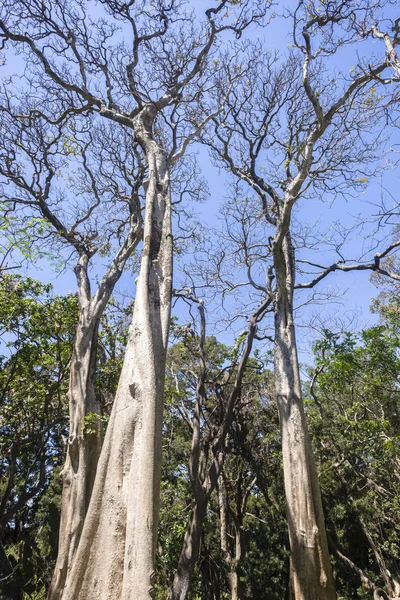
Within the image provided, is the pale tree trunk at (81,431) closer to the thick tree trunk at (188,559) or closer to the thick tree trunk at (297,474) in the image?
the thick tree trunk at (188,559)

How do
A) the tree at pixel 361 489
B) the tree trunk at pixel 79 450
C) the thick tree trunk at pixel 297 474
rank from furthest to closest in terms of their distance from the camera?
the tree at pixel 361 489, the tree trunk at pixel 79 450, the thick tree trunk at pixel 297 474

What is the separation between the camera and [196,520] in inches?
278

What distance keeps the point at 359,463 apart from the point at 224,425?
5479 millimetres

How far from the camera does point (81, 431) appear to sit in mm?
7195

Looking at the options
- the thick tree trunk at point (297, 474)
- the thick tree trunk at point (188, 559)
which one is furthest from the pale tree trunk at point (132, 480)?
the thick tree trunk at point (188, 559)

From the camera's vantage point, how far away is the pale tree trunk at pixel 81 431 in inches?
252

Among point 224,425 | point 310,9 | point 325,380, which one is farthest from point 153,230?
point 310,9

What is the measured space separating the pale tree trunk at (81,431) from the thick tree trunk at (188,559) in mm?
1702

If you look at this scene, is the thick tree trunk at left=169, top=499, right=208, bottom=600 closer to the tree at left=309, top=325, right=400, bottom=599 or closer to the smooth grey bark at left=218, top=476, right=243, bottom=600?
the tree at left=309, top=325, right=400, bottom=599

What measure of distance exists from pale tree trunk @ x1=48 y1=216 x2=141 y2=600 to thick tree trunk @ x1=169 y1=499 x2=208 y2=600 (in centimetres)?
170

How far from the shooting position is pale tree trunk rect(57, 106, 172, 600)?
3049 mm

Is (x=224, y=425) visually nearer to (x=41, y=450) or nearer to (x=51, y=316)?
(x=51, y=316)

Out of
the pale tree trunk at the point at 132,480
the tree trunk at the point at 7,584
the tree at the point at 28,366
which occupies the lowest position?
the tree trunk at the point at 7,584

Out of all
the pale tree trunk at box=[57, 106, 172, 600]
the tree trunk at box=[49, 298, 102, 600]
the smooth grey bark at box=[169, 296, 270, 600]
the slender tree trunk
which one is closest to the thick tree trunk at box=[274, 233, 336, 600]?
the smooth grey bark at box=[169, 296, 270, 600]
